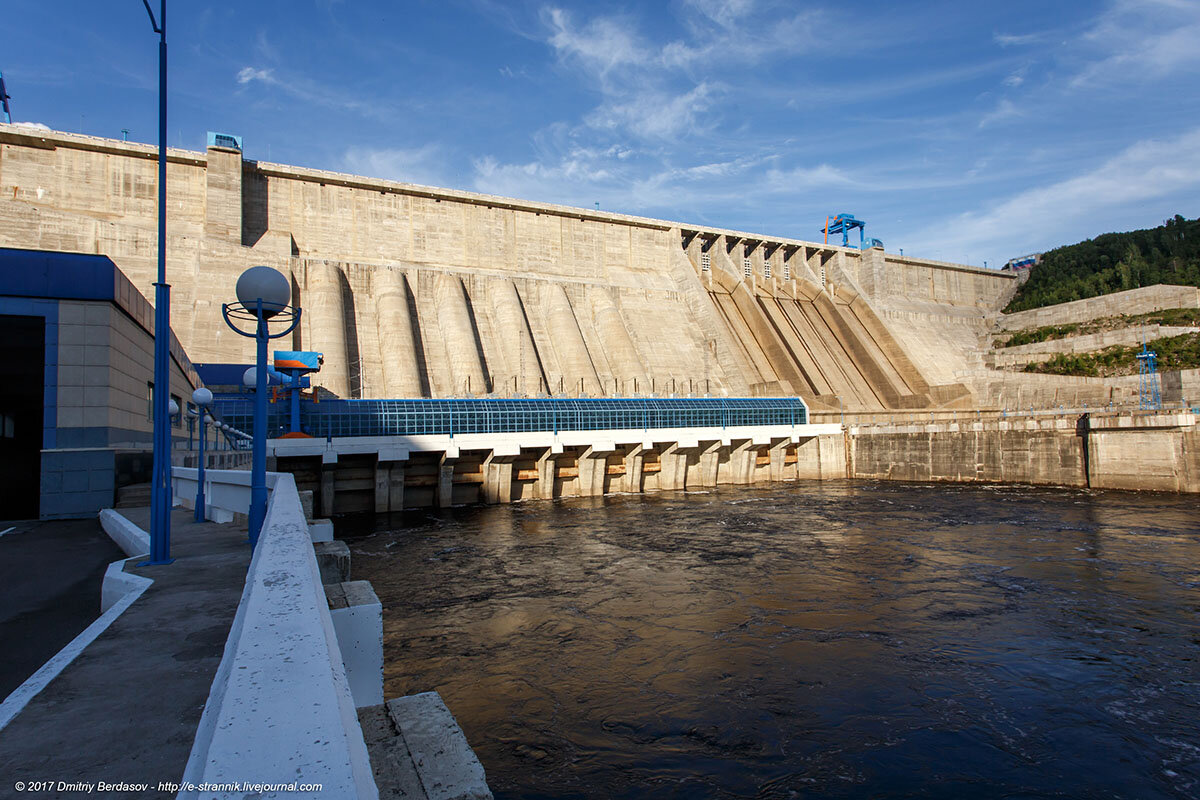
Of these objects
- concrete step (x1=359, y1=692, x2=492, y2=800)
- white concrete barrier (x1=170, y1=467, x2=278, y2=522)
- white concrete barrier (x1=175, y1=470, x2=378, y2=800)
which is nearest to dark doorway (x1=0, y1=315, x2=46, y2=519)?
white concrete barrier (x1=170, y1=467, x2=278, y2=522)

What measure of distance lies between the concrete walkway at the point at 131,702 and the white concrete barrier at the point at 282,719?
101 millimetres

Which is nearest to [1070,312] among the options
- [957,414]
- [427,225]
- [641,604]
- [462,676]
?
[957,414]

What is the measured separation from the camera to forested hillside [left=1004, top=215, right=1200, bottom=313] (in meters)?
69.7

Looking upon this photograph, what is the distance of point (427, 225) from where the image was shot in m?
45.8

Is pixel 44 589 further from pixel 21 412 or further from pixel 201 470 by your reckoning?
pixel 21 412

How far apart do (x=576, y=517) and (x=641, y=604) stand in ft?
41.0

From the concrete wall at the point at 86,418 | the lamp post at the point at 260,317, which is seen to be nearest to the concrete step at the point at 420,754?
the lamp post at the point at 260,317

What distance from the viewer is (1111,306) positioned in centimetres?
5950

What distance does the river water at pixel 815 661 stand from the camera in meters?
6.18

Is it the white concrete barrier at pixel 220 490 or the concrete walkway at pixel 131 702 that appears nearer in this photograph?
the concrete walkway at pixel 131 702

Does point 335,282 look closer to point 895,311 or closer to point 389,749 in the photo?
point 389,749

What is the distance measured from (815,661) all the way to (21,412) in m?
31.7

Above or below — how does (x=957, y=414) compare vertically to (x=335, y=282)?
below

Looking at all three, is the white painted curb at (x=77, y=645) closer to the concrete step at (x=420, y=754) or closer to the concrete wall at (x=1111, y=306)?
the concrete step at (x=420, y=754)
